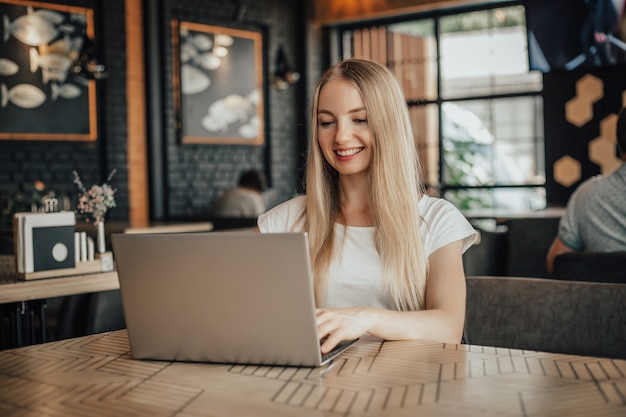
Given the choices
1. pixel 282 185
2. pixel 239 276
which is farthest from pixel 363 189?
pixel 282 185

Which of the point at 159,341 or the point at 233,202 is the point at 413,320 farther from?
the point at 233,202

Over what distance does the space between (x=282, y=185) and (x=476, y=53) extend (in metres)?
2.46

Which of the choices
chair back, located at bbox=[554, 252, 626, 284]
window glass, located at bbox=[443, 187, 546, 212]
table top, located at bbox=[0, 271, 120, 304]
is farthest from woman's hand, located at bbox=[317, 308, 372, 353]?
window glass, located at bbox=[443, 187, 546, 212]

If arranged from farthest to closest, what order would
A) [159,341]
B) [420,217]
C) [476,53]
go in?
[476,53], [420,217], [159,341]

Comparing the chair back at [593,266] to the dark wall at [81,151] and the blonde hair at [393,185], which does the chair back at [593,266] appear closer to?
the blonde hair at [393,185]

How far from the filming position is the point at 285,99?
331 inches

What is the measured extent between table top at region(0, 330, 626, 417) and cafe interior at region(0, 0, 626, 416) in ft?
9.67

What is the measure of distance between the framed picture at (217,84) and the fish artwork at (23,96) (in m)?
1.48

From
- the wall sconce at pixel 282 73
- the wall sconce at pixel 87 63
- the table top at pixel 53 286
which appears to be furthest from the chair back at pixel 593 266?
the wall sconce at pixel 282 73

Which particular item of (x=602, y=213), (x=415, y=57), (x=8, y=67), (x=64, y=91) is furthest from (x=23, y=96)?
(x=602, y=213)

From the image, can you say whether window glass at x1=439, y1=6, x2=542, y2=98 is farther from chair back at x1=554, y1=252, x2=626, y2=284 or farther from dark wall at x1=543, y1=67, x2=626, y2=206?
chair back at x1=554, y1=252, x2=626, y2=284

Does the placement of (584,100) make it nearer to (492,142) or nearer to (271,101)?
(492,142)

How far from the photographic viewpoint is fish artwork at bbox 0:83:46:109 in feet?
19.5

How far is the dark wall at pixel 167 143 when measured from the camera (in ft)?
20.5
